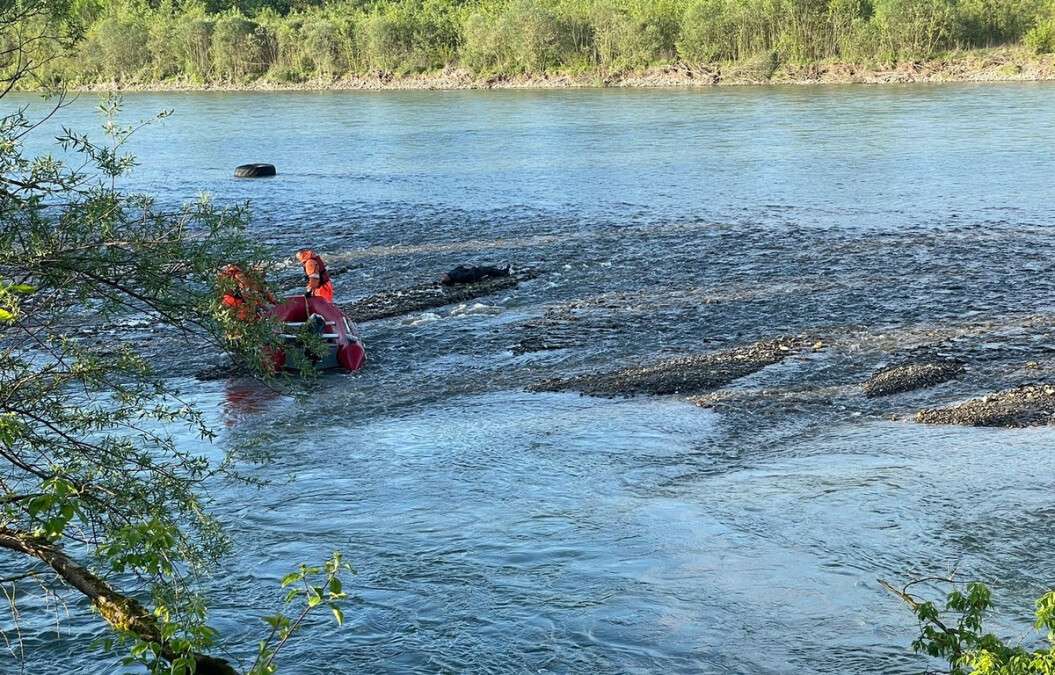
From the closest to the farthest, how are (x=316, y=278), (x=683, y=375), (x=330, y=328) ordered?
(x=683, y=375), (x=330, y=328), (x=316, y=278)

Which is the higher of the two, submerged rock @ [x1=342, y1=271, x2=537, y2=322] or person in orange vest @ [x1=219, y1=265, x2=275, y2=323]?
person in orange vest @ [x1=219, y1=265, x2=275, y2=323]

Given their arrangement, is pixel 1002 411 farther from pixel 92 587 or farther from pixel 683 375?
pixel 92 587

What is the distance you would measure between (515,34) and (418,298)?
6269 cm

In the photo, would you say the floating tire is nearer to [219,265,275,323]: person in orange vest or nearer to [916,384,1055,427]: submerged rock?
[916,384,1055,427]: submerged rock

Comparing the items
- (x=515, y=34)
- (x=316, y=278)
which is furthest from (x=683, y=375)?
(x=515, y=34)

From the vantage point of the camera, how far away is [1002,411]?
1437cm

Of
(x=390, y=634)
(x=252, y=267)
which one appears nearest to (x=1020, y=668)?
(x=252, y=267)

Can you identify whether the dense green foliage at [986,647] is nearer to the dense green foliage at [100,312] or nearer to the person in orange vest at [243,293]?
the dense green foliage at [100,312]

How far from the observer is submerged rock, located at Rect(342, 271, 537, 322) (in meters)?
20.8

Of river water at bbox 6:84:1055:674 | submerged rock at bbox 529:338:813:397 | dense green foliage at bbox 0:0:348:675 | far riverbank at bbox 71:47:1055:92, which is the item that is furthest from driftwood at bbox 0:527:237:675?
far riverbank at bbox 71:47:1055:92

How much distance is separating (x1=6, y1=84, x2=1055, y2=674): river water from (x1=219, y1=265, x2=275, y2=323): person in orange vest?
3.50m

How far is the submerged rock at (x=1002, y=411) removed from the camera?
46.4 ft

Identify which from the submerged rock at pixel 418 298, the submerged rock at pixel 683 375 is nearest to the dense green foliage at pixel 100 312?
the submerged rock at pixel 683 375

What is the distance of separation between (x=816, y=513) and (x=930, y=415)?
3.10m
